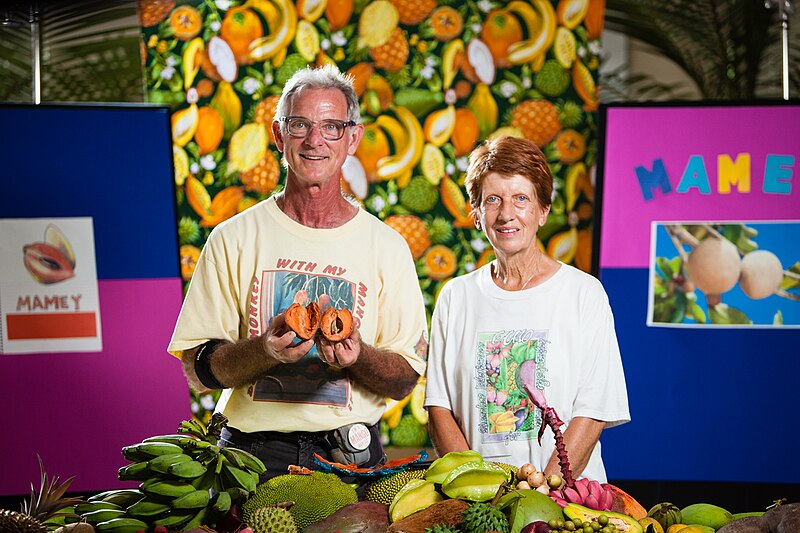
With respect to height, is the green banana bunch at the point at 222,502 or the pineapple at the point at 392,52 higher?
the pineapple at the point at 392,52

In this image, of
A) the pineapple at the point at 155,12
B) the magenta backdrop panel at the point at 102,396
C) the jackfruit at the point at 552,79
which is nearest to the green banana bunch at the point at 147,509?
the magenta backdrop panel at the point at 102,396

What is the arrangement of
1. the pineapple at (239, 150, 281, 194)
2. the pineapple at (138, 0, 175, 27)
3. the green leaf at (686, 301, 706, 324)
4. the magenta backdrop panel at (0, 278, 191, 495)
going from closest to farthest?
the magenta backdrop panel at (0, 278, 191, 495)
the green leaf at (686, 301, 706, 324)
the pineapple at (138, 0, 175, 27)
the pineapple at (239, 150, 281, 194)

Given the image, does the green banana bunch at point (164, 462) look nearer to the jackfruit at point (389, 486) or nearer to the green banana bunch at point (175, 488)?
the green banana bunch at point (175, 488)

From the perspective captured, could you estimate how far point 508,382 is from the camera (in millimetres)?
2336

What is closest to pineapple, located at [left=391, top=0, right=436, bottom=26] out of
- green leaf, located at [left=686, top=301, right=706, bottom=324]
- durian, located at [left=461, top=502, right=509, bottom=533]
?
green leaf, located at [left=686, top=301, right=706, bottom=324]

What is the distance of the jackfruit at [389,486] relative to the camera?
6.01 ft

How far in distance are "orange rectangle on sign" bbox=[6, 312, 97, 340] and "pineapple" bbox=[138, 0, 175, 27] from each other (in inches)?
55.3

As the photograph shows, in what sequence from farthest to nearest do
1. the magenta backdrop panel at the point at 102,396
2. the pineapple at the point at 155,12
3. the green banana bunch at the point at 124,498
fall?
the pineapple at the point at 155,12
the magenta backdrop panel at the point at 102,396
the green banana bunch at the point at 124,498

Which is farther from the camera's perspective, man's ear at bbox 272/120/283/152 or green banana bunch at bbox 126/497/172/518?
man's ear at bbox 272/120/283/152

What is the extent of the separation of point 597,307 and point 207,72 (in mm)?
2566

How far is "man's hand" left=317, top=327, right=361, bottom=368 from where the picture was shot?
2236mm

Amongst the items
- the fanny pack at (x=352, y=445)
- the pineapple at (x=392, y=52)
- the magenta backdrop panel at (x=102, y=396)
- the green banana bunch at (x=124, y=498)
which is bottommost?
the magenta backdrop panel at (x=102, y=396)

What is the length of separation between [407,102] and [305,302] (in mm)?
2157

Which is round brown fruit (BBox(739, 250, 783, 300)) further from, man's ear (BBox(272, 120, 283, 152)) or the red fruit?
the red fruit
